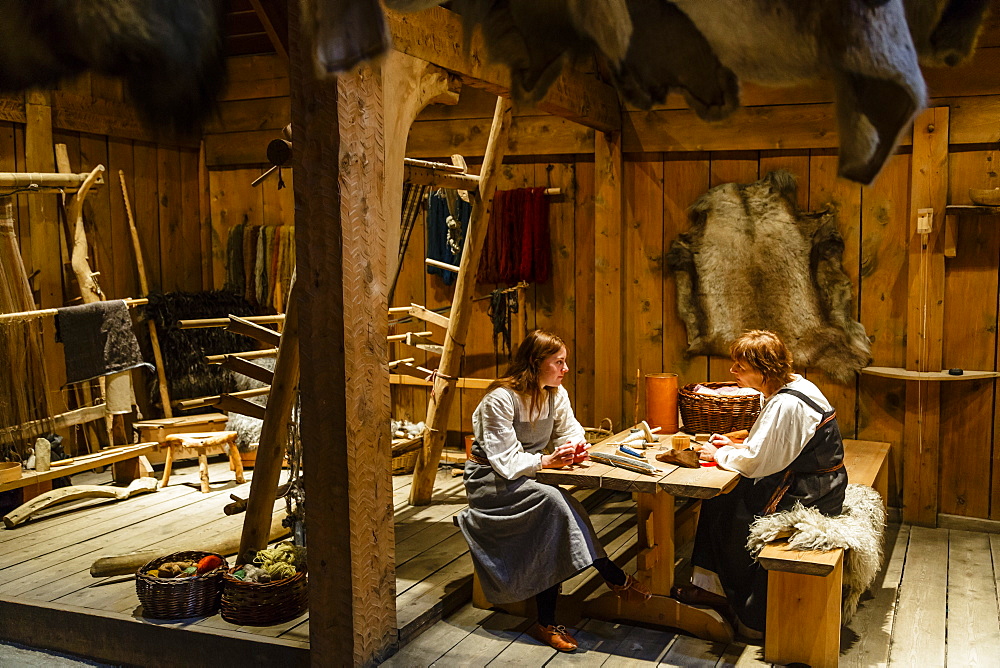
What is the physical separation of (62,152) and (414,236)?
2.27 metres

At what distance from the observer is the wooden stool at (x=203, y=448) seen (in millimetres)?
5348

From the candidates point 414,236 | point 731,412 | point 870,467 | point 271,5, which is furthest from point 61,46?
point 414,236

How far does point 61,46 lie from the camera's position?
45.1 inches

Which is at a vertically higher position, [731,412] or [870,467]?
[731,412]

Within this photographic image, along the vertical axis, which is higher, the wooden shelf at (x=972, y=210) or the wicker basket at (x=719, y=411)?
the wooden shelf at (x=972, y=210)

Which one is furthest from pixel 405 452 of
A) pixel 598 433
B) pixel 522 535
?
pixel 522 535

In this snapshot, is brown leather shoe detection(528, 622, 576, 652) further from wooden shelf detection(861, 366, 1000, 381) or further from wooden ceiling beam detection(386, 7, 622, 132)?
wooden shelf detection(861, 366, 1000, 381)

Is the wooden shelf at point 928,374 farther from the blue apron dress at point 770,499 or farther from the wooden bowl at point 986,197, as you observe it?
the blue apron dress at point 770,499

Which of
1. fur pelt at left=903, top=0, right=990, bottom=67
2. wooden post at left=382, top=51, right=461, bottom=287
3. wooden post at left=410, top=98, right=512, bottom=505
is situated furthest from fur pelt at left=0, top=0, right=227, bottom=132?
wooden post at left=410, top=98, right=512, bottom=505

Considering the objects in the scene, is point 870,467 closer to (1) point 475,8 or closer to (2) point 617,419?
(2) point 617,419

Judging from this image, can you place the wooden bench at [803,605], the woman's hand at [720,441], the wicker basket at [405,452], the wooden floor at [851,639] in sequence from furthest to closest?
the wicker basket at [405,452] → the woman's hand at [720,441] → the wooden floor at [851,639] → the wooden bench at [803,605]

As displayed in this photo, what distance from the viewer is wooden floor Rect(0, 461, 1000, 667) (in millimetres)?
3279

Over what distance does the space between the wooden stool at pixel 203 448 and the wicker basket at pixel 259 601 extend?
1.98 m

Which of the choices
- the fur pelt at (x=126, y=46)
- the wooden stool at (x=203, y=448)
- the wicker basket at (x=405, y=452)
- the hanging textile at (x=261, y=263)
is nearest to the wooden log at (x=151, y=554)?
the wicker basket at (x=405, y=452)
